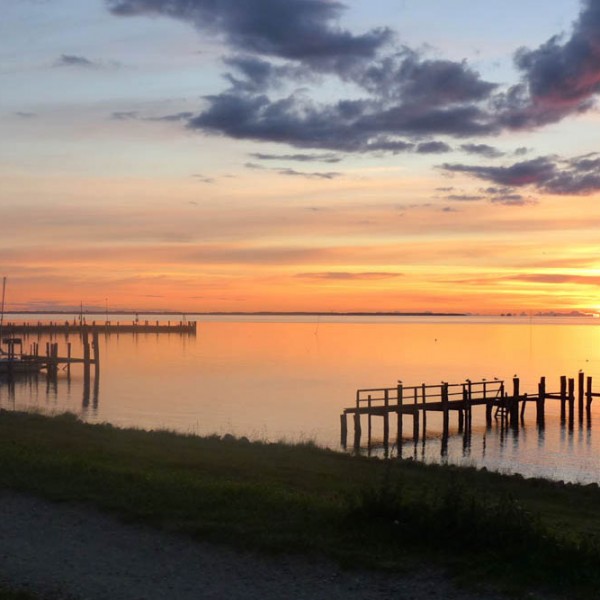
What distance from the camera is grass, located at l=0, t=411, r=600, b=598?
421 inches

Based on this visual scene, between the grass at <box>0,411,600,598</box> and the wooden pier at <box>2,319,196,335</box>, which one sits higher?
the wooden pier at <box>2,319,196,335</box>

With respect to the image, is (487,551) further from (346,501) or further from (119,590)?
(119,590)

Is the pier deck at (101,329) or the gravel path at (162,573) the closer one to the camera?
the gravel path at (162,573)

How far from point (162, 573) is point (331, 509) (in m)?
3.72

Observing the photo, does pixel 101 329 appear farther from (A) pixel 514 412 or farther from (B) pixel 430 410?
(B) pixel 430 410

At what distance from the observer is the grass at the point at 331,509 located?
10.7 meters

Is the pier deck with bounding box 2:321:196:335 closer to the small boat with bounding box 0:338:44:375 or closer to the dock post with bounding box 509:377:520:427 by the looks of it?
the small boat with bounding box 0:338:44:375

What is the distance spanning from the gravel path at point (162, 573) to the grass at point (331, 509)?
0.40m

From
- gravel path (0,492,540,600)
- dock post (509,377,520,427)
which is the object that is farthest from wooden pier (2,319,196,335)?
gravel path (0,492,540,600)

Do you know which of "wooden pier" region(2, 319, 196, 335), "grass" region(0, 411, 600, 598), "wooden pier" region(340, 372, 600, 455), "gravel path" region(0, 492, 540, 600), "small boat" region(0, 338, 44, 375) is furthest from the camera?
"wooden pier" region(2, 319, 196, 335)

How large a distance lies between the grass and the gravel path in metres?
0.40

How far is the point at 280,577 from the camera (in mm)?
10258

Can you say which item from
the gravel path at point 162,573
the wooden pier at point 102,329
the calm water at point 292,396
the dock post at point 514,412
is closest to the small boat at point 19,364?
the calm water at point 292,396

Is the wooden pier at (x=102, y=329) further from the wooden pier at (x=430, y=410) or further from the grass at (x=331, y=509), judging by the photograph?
the grass at (x=331, y=509)
